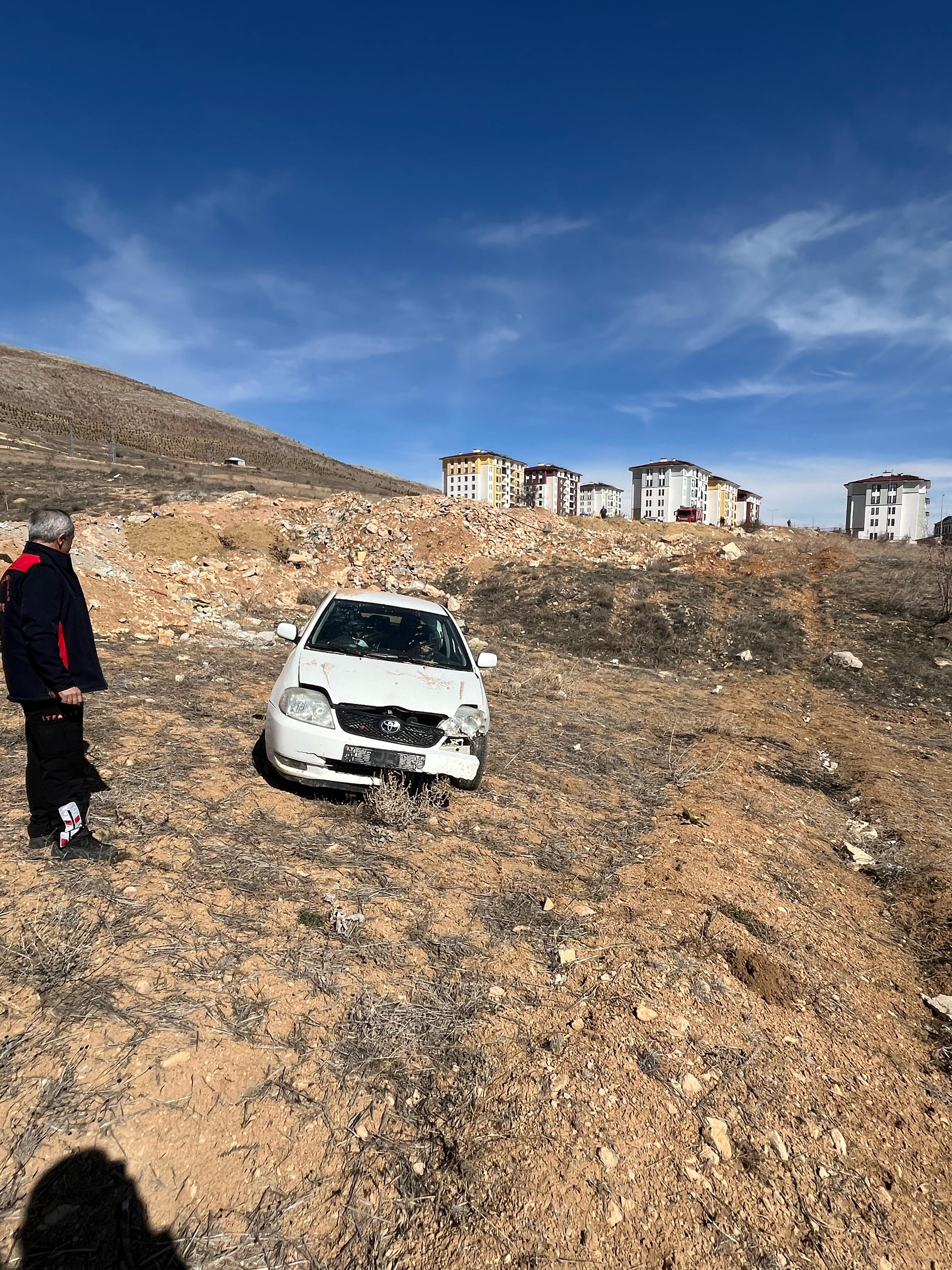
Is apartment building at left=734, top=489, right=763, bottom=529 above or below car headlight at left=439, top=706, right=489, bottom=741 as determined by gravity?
above

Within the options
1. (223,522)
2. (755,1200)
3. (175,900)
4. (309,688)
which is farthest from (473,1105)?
(223,522)

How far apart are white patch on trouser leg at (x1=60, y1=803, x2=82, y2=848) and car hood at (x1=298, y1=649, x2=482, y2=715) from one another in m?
1.45

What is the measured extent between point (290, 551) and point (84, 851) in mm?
14332

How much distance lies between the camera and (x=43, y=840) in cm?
321

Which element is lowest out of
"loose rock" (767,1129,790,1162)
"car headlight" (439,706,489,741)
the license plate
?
"loose rock" (767,1129,790,1162)

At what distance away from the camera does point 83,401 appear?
208 feet

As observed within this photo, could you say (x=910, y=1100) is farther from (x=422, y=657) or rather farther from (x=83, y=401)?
(x=83, y=401)

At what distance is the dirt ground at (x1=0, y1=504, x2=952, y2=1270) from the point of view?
5.70 feet

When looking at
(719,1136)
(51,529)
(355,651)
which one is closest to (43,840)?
(51,529)

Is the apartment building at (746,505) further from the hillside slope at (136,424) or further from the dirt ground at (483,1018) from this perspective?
the dirt ground at (483,1018)

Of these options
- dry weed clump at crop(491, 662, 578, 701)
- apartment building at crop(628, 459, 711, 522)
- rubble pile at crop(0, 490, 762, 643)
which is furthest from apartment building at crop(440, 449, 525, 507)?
dry weed clump at crop(491, 662, 578, 701)

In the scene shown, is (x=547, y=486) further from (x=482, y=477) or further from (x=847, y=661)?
(x=847, y=661)

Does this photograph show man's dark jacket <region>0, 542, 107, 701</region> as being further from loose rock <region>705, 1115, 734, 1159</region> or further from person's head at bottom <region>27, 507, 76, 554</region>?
loose rock <region>705, 1115, 734, 1159</region>

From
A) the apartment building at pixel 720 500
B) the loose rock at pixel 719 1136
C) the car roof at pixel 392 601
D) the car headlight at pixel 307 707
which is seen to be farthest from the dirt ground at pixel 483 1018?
the apartment building at pixel 720 500
